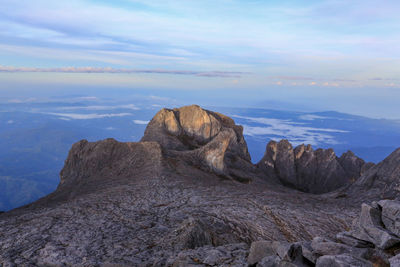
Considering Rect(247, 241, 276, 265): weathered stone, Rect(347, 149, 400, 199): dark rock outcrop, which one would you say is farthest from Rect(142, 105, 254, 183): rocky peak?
Rect(247, 241, 276, 265): weathered stone

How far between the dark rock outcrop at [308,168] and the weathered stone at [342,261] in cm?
8830

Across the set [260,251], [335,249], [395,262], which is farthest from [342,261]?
[260,251]

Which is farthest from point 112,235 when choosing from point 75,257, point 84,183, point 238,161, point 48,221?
point 238,161

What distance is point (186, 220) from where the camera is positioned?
2572cm

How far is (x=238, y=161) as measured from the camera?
282 feet

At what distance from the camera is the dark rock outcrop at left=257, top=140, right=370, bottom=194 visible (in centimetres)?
10100

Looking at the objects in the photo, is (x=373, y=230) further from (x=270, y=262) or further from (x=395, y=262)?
(x=270, y=262)

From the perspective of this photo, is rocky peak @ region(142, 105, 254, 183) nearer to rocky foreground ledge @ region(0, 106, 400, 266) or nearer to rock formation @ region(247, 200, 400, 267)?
rocky foreground ledge @ region(0, 106, 400, 266)

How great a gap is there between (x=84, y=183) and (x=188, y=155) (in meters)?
22.5

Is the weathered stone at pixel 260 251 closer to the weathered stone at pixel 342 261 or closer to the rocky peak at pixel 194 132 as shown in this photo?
the weathered stone at pixel 342 261

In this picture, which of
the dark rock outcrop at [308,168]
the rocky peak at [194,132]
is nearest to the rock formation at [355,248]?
the rocky peak at [194,132]

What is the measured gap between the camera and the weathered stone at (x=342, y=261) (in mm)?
11328

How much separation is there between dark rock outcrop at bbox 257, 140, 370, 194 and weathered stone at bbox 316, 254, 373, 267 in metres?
88.3

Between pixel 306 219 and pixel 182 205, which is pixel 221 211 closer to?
pixel 182 205
